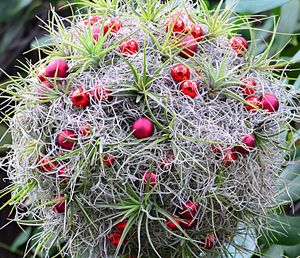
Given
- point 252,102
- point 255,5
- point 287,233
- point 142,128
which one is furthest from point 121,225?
point 255,5

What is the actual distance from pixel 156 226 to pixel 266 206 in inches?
7.0

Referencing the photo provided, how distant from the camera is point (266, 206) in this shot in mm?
1065

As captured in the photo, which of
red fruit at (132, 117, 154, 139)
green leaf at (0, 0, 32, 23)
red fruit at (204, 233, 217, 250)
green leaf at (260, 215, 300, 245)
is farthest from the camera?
green leaf at (0, 0, 32, 23)

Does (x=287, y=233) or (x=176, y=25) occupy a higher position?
(x=176, y=25)

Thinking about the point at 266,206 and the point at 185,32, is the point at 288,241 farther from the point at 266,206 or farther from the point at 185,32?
the point at 185,32

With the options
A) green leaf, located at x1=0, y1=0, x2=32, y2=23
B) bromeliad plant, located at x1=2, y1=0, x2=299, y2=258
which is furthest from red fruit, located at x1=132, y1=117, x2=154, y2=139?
green leaf, located at x1=0, y1=0, x2=32, y2=23

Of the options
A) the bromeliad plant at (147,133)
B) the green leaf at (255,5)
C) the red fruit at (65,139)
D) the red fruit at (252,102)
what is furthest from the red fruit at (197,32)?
the green leaf at (255,5)

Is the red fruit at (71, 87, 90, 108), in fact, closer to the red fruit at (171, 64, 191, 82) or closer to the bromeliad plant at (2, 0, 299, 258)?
the bromeliad plant at (2, 0, 299, 258)

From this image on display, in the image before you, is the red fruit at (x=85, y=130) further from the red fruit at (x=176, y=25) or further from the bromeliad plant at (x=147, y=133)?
the red fruit at (x=176, y=25)

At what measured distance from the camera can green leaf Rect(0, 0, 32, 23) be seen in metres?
1.70

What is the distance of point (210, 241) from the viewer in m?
1.04

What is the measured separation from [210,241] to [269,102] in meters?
0.21

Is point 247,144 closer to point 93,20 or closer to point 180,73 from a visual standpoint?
point 180,73

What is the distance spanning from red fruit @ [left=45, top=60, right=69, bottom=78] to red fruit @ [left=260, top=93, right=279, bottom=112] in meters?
0.26
